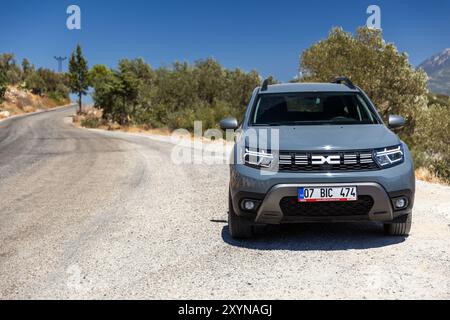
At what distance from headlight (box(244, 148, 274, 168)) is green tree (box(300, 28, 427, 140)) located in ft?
73.6

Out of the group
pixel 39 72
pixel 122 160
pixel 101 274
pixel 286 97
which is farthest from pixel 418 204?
pixel 39 72

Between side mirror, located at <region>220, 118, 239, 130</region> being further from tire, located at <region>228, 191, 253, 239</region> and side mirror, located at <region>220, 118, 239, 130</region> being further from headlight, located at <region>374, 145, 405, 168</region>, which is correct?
headlight, located at <region>374, 145, 405, 168</region>

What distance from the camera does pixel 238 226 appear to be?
4.91 m

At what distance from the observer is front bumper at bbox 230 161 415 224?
4.39m

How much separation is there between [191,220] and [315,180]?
2247 millimetres

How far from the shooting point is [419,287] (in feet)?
12.1

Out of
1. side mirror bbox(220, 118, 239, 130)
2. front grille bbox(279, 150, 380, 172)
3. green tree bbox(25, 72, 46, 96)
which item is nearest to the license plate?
front grille bbox(279, 150, 380, 172)

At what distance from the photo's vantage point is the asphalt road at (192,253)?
3.72 metres

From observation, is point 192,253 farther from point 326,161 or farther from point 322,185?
point 326,161

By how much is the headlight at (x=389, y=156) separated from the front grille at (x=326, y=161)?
0.23 feet

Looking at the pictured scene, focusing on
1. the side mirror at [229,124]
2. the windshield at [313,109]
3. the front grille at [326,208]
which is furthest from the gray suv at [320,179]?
the side mirror at [229,124]

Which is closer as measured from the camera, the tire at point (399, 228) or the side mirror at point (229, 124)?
the tire at point (399, 228)

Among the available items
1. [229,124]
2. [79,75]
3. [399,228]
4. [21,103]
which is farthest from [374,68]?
[21,103]

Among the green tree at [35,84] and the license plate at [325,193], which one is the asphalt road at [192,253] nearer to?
the license plate at [325,193]
